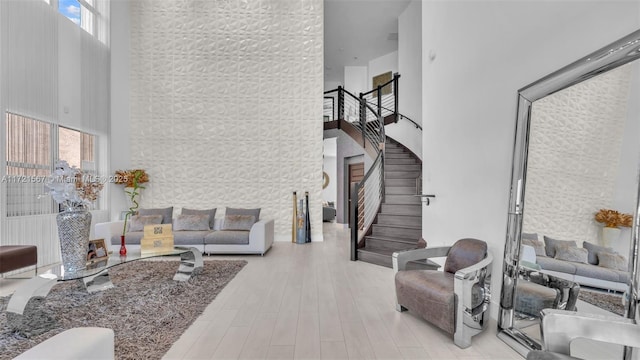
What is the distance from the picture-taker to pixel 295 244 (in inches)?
258

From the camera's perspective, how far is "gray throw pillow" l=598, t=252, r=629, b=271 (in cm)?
154

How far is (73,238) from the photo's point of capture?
2.80m

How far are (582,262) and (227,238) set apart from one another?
15.7 ft

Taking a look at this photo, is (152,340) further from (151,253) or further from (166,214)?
(166,214)

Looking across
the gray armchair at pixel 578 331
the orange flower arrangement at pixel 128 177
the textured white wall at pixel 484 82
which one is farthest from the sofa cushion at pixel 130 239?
the gray armchair at pixel 578 331

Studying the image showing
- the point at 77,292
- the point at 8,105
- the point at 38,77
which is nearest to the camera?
the point at 77,292

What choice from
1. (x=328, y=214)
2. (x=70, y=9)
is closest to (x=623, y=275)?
(x=70, y=9)

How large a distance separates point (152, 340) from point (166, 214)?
3784mm

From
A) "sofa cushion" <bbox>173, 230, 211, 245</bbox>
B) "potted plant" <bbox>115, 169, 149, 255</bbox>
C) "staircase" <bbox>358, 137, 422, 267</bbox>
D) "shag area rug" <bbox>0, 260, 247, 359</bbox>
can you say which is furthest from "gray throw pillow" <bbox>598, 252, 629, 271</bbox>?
"potted plant" <bbox>115, 169, 149, 255</bbox>

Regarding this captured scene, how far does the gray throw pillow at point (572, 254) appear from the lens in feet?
5.82

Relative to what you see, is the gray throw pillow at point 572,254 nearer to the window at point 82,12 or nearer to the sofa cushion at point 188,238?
the sofa cushion at point 188,238

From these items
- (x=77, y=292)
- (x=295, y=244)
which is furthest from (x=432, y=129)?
(x=77, y=292)

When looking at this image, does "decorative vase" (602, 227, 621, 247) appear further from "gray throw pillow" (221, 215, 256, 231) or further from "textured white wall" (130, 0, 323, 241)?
"textured white wall" (130, 0, 323, 241)

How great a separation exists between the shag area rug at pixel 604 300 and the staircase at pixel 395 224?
9.25 feet
